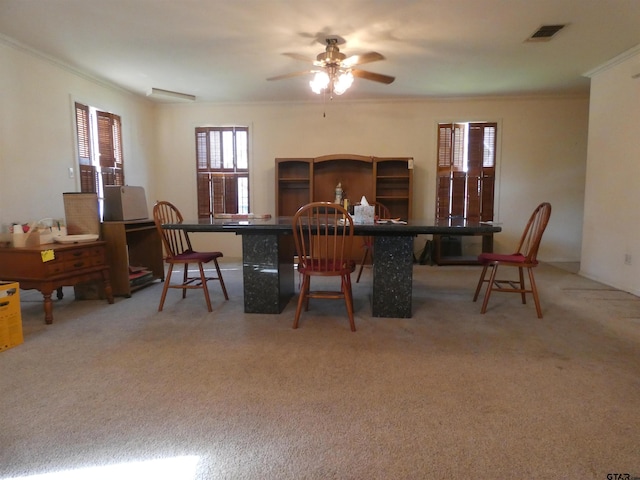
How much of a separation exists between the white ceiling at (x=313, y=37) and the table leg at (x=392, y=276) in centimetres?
182

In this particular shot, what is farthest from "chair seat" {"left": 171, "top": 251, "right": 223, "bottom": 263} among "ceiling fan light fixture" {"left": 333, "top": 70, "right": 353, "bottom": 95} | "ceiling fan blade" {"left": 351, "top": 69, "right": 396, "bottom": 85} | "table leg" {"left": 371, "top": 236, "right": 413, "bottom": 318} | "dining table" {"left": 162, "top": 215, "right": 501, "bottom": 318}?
"ceiling fan blade" {"left": 351, "top": 69, "right": 396, "bottom": 85}

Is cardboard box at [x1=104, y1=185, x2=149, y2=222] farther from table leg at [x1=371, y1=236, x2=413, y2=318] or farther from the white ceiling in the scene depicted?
table leg at [x1=371, y1=236, x2=413, y2=318]

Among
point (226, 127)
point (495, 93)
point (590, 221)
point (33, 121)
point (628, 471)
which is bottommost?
point (628, 471)

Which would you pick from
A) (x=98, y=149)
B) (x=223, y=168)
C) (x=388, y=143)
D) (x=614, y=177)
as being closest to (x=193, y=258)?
(x=98, y=149)

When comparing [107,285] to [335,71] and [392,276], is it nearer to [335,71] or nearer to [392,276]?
[392,276]

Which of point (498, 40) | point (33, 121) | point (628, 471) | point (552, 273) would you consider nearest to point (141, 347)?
point (628, 471)

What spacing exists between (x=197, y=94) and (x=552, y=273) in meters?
5.33

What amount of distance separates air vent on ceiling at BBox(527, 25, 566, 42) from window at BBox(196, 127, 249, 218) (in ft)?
12.7

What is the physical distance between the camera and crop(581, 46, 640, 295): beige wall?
3.49 m

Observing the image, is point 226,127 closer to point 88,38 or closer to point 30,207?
point 88,38

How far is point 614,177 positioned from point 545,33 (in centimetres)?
174

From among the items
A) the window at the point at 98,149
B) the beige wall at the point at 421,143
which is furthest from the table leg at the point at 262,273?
the beige wall at the point at 421,143

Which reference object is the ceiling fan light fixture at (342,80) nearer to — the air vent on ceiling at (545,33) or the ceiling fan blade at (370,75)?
the ceiling fan blade at (370,75)

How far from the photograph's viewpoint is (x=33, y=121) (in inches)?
135
